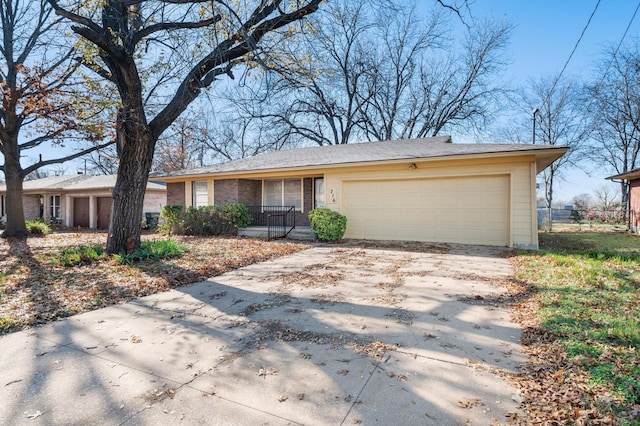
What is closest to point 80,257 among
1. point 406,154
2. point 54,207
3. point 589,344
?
point 589,344

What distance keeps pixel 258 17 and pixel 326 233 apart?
6.40 meters

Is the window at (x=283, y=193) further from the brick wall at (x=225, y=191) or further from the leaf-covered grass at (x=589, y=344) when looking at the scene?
the leaf-covered grass at (x=589, y=344)

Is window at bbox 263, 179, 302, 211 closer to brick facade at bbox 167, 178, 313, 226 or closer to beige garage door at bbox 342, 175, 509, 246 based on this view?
brick facade at bbox 167, 178, 313, 226

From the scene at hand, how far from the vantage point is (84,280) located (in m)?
5.47

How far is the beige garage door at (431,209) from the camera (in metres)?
9.45

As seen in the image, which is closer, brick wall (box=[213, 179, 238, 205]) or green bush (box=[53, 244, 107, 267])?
green bush (box=[53, 244, 107, 267])

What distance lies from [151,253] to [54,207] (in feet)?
64.4

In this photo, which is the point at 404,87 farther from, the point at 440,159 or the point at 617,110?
the point at 440,159

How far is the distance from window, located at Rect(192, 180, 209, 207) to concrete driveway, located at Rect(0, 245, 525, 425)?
32.4 feet

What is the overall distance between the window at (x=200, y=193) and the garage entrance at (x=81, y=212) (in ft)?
34.4

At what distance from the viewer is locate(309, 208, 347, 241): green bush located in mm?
10555

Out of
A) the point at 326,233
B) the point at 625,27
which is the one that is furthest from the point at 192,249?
the point at 625,27

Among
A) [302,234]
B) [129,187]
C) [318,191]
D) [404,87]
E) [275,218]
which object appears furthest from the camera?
[404,87]

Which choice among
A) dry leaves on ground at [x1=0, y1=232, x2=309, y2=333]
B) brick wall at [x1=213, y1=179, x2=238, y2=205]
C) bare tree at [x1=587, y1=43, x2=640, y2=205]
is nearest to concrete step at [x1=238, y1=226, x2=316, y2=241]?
brick wall at [x1=213, y1=179, x2=238, y2=205]
